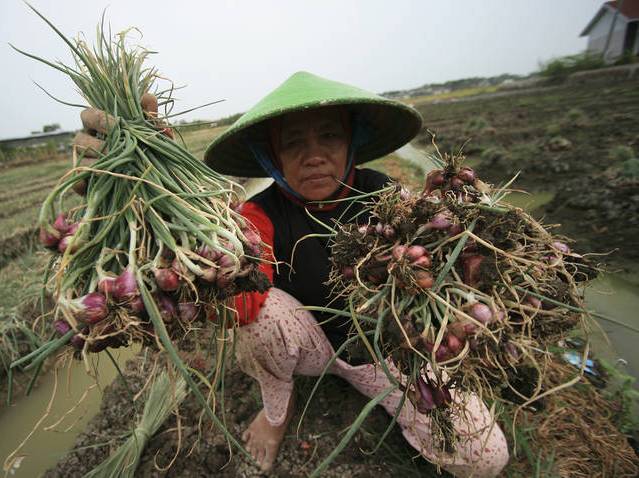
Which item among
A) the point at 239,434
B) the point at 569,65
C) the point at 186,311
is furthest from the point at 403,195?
the point at 569,65

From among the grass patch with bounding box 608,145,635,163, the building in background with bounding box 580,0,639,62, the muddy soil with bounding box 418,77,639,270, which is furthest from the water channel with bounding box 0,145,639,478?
the building in background with bounding box 580,0,639,62

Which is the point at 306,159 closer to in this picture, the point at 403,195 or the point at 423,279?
the point at 403,195

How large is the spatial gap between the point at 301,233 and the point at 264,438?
0.78 m

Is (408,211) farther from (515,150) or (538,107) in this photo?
(538,107)

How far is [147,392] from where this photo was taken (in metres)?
1.56

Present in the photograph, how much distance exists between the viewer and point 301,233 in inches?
54.5

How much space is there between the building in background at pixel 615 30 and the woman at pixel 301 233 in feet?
65.1

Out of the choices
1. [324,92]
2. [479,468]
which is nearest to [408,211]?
[324,92]

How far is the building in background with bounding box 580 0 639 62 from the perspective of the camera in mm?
15969

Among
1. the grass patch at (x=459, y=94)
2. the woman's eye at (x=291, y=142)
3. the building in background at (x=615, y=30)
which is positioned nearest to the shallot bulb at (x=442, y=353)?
the woman's eye at (x=291, y=142)

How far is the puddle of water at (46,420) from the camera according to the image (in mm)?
1479

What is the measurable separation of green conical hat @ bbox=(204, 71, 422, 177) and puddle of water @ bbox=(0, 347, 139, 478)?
3.04 feet

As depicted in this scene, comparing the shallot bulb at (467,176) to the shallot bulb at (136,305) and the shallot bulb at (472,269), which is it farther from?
the shallot bulb at (136,305)

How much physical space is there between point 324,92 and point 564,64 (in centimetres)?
2321
